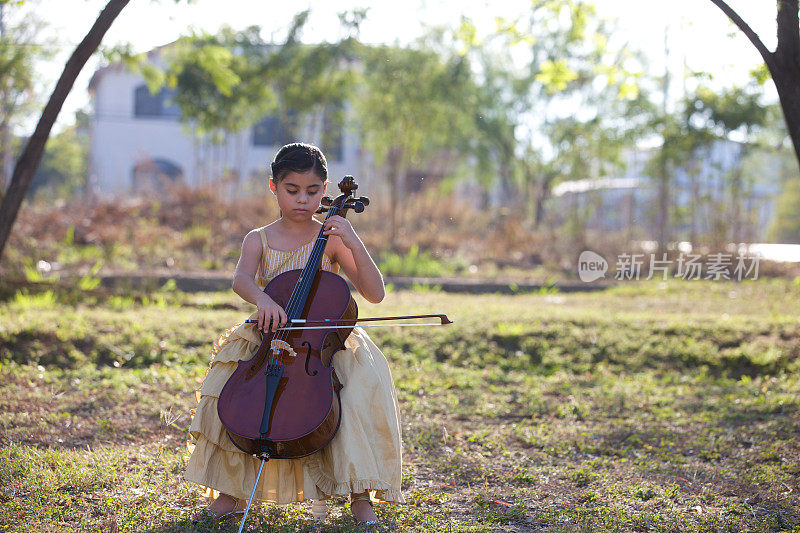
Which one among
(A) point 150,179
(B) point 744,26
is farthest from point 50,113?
(A) point 150,179

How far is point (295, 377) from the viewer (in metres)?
2.62

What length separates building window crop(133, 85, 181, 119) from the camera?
23.0 m

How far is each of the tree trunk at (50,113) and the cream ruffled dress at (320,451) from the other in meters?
2.41

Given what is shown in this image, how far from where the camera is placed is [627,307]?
862 centimetres

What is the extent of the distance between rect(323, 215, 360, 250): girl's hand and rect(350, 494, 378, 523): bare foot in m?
0.92

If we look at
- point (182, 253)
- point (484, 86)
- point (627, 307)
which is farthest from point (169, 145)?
point (627, 307)

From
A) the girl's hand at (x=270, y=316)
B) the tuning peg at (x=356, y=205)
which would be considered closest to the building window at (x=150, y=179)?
the tuning peg at (x=356, y=205)

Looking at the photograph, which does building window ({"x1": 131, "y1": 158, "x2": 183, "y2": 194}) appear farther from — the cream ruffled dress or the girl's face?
the cream ruffled dress

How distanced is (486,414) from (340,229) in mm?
2247

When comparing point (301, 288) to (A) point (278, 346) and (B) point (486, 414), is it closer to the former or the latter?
(A) point (278, 346)

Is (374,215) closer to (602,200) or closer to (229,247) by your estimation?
(229,247)

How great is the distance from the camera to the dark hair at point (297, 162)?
9.70ft


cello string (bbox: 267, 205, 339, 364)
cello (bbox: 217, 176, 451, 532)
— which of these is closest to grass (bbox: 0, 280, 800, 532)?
cello (bbox: 217, 176, 451, 532)

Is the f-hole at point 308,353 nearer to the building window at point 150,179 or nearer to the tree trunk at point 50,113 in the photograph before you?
the tree trunk at point 50,113
